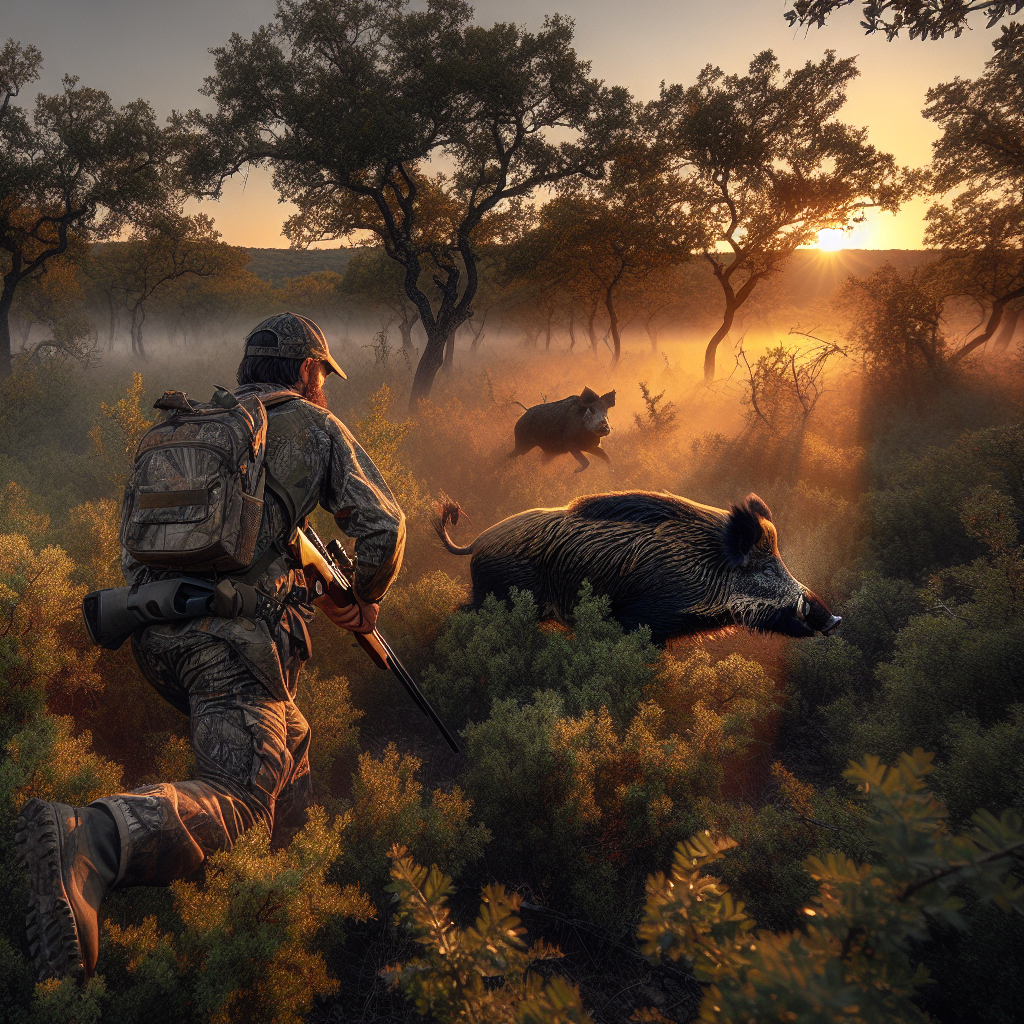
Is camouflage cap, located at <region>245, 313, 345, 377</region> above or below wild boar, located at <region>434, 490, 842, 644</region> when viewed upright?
above

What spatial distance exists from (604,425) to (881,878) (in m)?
8.54

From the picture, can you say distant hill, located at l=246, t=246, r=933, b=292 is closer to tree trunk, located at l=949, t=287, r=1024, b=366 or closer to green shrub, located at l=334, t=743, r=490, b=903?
tree trunk, located at l=949, t=287, r=1024, b=366

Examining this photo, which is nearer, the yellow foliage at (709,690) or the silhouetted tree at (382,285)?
the yellow foliage at (709,690)

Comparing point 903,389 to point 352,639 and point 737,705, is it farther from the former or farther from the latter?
point 352,639

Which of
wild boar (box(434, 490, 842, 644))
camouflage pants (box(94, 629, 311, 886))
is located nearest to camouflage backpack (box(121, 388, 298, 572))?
camouflage pants (box(94, 629, 311, 886))

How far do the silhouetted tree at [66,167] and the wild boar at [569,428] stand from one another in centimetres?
1419

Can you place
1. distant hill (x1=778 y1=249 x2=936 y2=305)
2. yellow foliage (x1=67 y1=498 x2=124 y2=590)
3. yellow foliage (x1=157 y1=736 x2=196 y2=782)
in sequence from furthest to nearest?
distant hill (x1=778 y1=249 x2=936 y2=305) < yellow foliage (x1=67 y1=498 x2=124 y2=590) < yellow foliage (x1=157 y1=736 x2=196 y2=782)

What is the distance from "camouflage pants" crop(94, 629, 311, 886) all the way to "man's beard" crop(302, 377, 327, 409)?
4.57 feet

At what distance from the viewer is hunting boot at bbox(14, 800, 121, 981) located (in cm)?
162

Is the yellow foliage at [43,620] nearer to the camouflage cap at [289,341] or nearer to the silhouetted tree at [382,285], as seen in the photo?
the camouflage cap at [289,341]

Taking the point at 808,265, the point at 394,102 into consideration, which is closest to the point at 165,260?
the point at 394,102

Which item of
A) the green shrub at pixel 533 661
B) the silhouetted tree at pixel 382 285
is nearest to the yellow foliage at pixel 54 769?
the green shrub at pixel 533 661

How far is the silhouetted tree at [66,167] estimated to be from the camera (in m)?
14.3

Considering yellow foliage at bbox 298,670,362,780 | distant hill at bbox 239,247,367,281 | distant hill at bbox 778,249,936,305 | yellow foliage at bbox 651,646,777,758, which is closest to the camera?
yellow foliage at bbox 298,670,362,780
